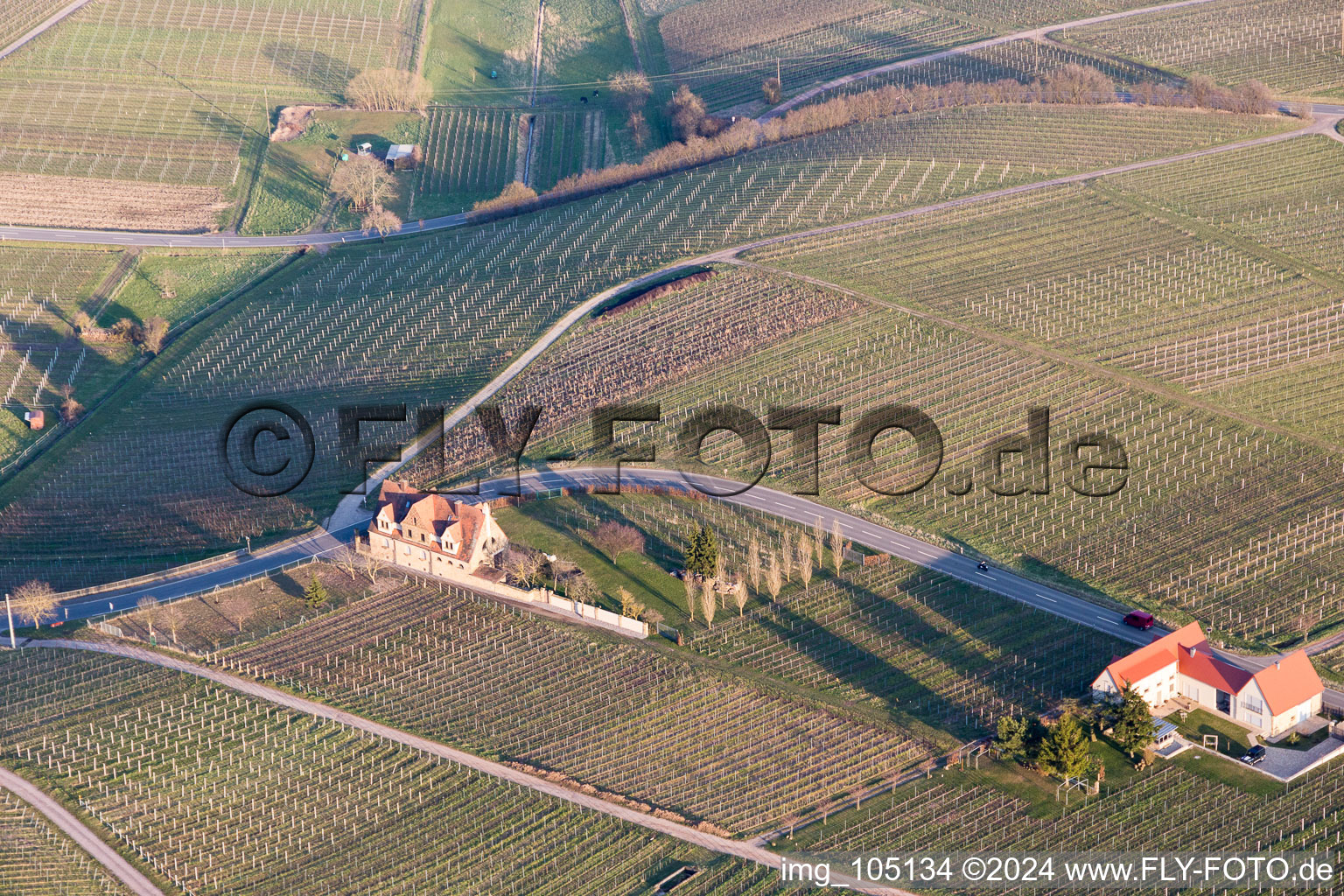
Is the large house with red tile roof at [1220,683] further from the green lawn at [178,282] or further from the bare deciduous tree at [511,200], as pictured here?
the green lawn at [178,282]

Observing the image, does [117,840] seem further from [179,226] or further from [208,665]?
[179,226]

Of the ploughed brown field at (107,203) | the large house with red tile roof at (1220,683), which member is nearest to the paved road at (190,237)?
the ploughed brown field at (107,203)

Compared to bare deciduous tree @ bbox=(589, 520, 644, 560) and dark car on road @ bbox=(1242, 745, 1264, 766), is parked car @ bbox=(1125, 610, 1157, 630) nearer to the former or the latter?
dark car on road @ bbox=(1242, 745, 1264, 766)

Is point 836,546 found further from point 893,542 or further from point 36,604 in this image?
point 36,604

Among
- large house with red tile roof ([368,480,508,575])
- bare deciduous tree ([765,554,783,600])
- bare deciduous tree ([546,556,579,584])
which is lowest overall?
bare deciduous tree ([765,554,783,600])

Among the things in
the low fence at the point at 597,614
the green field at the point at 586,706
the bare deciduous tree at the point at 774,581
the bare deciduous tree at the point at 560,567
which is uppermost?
the bare deciduous tree at the point at 560,567

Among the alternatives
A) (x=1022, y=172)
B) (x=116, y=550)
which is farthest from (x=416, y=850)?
(x=1022, y=172)

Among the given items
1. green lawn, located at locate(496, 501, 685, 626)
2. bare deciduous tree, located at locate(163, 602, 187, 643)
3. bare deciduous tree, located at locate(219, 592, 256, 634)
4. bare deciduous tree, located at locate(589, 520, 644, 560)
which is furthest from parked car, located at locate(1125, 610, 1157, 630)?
bare deciduous tree, located at locate(163, 602, 187, 643)
